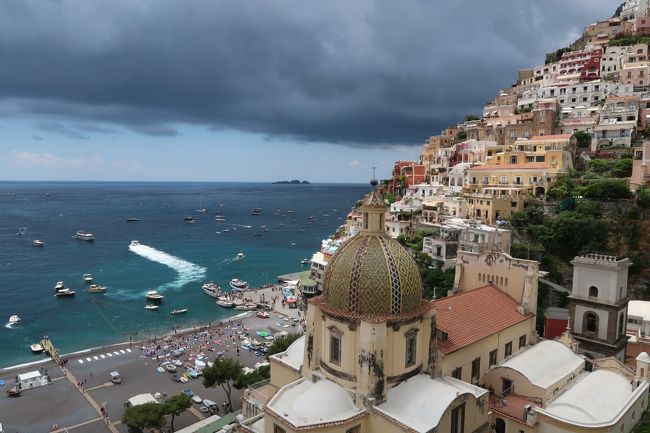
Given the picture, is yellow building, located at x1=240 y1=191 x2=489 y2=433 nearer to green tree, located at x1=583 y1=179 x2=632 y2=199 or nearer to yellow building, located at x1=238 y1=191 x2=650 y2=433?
yellow building, located at x1=238 y1=191 x2=650 y2=433

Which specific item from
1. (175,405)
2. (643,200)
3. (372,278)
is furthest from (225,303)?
(643,200)

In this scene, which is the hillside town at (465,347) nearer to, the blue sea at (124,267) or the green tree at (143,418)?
the green tree at (143,418)

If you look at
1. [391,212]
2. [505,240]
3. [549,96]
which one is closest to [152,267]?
[391,212]

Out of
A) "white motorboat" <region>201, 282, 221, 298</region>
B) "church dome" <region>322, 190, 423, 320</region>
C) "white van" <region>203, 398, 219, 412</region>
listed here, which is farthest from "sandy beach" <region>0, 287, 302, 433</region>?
"church dome" <region>322, 190, 423, 320</region>

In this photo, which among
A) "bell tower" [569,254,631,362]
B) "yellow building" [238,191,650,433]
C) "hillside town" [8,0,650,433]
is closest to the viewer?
"yellow building" [238,191,650,433]

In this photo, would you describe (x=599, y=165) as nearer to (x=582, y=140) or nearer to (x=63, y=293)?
(x=582, y=140)
